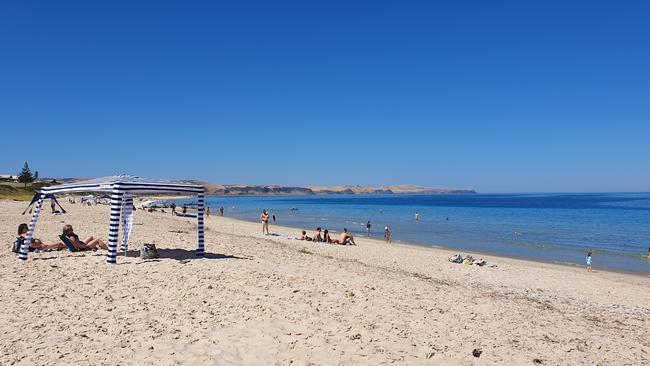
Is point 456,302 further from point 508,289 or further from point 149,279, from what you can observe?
point 149,279

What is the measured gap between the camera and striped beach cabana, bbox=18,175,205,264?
11.3 meters

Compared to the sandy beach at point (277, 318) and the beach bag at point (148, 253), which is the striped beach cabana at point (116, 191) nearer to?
the sandy beach at point (277, 318)

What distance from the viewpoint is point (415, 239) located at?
34.3 m

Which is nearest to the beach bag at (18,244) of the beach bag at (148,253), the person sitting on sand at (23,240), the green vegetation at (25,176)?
the person sitting on sand at (23,240)

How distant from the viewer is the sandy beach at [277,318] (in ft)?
21.4

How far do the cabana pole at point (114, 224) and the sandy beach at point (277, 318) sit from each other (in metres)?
0.49

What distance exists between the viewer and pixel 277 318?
7.86 meters

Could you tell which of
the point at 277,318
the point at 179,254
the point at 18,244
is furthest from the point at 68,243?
the point at 277,318

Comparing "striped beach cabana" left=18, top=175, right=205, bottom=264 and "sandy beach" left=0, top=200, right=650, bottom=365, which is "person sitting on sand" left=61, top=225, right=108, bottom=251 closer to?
"sandy beach" left=0, top=200, right=650, bottom=365

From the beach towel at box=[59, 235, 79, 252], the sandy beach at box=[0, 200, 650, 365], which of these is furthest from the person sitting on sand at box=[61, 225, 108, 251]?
the sandy beach at box=[0, 200, 650, 365]

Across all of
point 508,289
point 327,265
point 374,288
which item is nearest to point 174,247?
point 327,265

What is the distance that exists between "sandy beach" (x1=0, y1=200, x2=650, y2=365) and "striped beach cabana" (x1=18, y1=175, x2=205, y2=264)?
615 mm

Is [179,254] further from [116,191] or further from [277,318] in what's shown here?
[277,318]

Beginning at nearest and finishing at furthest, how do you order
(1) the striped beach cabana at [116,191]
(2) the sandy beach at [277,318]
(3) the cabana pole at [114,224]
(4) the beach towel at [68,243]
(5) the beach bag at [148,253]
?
(2) the sandy beach at [277,318]
(3) the cabana pole at [114,224]
(1) the striped beach cabana at [116,191]
(5) the beach bag at [148,253]
(4) the beach towel at [68,243]
